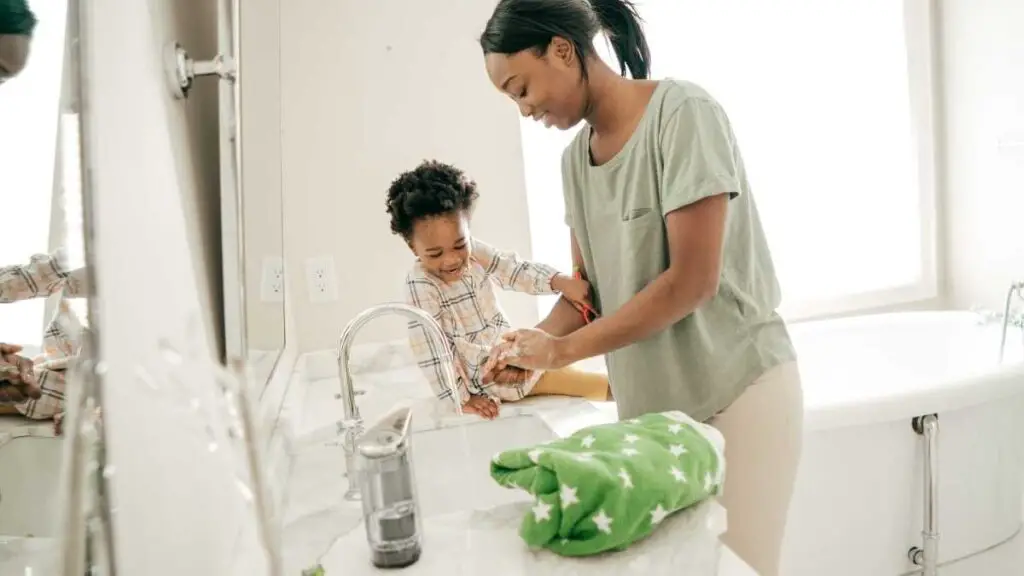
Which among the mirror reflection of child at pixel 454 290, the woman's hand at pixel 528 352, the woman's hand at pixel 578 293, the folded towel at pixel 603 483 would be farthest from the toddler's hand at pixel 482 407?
the folded towel at pixel 603 483

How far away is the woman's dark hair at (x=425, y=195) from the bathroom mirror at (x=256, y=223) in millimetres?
185

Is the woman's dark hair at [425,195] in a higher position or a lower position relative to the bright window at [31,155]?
higher

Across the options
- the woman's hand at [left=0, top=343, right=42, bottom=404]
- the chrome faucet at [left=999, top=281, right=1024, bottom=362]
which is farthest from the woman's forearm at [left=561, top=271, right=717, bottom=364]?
the chrome faucet at [left=999, top=281, right=1024, bottom=362]

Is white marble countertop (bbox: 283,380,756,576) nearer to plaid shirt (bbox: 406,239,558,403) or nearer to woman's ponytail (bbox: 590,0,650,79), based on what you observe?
plaid shirt (bbox: 406,239,558,403)

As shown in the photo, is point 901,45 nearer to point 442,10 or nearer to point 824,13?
point 824,13

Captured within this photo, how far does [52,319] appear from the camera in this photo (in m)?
0.29

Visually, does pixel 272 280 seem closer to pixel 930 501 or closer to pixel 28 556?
pixel 28 556

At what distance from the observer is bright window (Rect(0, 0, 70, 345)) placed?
0.26 metres

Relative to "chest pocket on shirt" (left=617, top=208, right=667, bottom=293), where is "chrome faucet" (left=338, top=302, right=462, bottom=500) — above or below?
below

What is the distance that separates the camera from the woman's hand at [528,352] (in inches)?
38.4

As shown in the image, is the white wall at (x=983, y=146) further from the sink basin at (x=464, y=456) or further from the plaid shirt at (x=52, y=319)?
the plaid shirt at (x=52, y=319)

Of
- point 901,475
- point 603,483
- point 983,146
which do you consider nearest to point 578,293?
point 603,483

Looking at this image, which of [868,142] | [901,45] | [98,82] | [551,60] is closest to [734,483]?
[551,60]

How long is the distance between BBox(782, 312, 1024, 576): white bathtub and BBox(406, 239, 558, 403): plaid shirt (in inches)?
25.3
